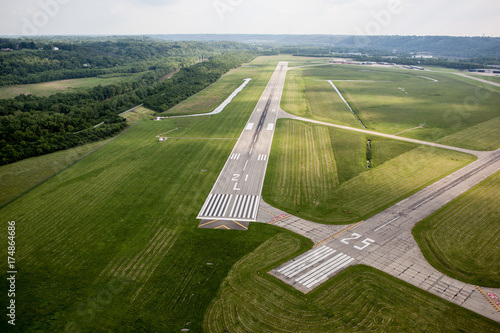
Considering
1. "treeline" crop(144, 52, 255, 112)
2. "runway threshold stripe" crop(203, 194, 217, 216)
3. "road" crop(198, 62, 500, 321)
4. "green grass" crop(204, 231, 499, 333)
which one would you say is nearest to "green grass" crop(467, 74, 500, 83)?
"road" crop(198, 62, 500, 321)

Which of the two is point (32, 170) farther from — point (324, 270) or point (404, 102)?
point (404, 102)

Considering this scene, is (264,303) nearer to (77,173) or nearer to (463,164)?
(77,173)

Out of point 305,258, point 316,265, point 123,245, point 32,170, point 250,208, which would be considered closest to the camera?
point 316,265

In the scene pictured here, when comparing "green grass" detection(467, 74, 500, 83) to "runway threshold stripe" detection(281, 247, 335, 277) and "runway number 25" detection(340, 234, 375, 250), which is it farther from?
"runway threshold stripe" detection(281, 247, 335, 277)

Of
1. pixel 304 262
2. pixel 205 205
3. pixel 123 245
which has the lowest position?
pixel 123 245

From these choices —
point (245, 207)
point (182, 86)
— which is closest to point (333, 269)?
point (245, 207)

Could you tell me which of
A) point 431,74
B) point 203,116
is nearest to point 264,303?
point 203,116

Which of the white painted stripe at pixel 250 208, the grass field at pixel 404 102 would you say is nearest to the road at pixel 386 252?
the white painted stripe at pixel 250 208
